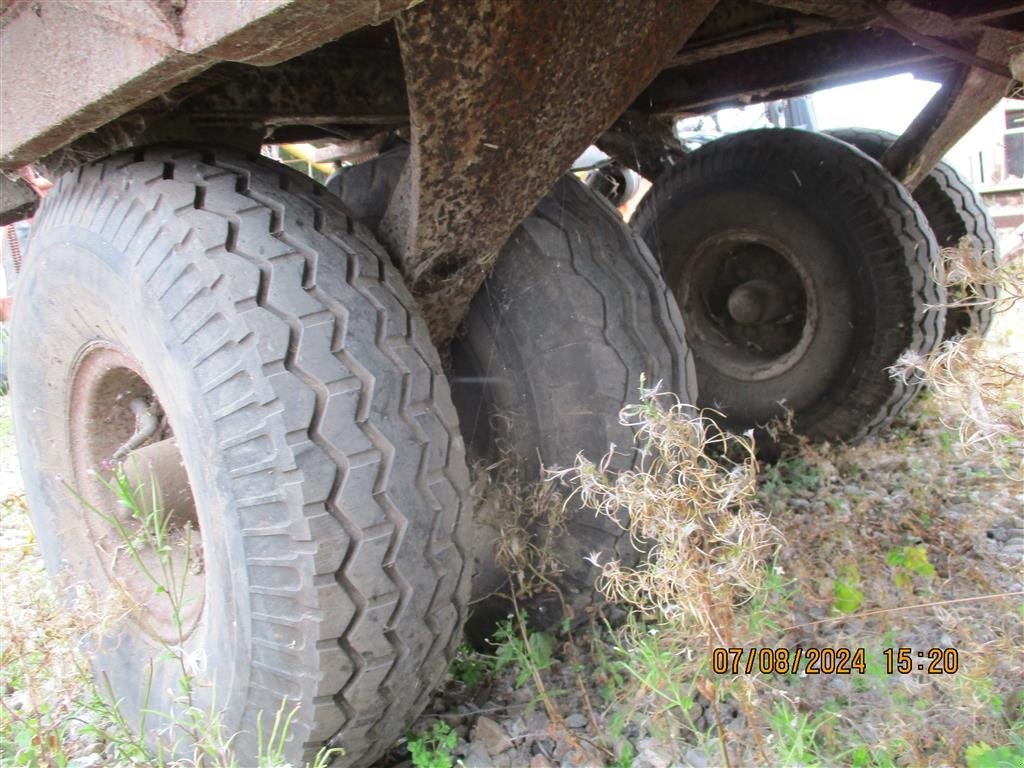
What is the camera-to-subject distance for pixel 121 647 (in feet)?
5.74

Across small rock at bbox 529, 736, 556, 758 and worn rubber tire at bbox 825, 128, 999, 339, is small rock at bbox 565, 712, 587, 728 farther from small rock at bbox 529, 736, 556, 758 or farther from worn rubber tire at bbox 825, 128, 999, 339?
worn rubber tire at bbox 825, 128, 999, 339

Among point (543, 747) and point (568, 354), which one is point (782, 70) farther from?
point (543, 747)

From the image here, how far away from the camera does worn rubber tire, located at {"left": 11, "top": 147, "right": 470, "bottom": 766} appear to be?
1.29m

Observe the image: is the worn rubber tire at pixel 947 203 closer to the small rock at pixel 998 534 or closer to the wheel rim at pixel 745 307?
the wheel rim at pixel 745 307

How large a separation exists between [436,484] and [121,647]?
876mm

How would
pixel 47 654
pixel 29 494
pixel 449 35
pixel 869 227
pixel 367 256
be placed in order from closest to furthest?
pixel 449 35
pixel 367 256
pixel 47 654
pixel 29 494
pixel 869 227

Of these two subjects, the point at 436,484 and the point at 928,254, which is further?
the point at 928,254

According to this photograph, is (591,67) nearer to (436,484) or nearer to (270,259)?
(270,259)

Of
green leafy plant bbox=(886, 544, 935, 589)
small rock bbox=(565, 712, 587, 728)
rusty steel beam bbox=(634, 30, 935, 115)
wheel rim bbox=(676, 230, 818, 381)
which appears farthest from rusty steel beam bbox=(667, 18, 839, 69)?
small rock bbox=(565, 712, 587, 728)

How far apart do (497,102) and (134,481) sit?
3.63ft

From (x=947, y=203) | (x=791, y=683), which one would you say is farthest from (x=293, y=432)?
(x=947, y=203)

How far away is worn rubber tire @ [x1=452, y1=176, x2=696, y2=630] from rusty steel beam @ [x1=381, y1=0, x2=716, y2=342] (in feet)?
0.73

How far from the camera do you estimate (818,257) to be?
2.81 metres

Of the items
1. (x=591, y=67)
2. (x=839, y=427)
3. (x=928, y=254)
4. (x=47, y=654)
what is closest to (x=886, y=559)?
(x=839, y=427)
